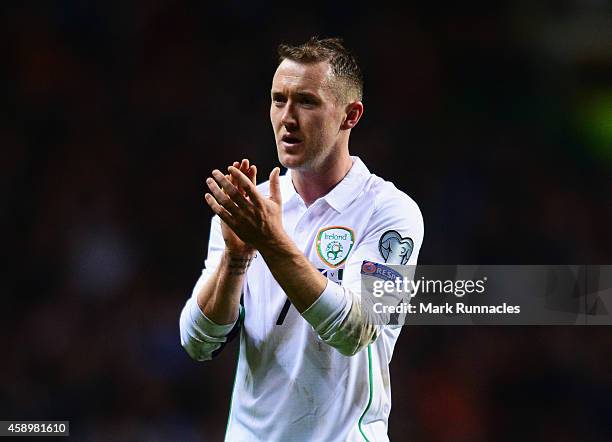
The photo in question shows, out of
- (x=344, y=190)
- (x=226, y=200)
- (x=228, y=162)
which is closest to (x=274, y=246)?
(x=226, y=200)

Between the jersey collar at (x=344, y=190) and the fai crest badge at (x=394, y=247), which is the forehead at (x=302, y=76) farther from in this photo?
the fai crest badge at (x=394, y=247)

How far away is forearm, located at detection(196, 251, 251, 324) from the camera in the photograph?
2.61 m

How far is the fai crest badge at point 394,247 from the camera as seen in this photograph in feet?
9.05

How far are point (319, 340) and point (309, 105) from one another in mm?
800

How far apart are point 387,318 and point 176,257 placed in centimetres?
319

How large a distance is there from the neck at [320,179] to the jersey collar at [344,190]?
0.03 metres

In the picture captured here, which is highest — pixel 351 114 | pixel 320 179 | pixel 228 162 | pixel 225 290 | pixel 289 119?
pixel 228 162

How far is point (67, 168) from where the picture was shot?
5871 millimetres

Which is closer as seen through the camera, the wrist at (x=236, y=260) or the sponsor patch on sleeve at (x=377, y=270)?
the wrist at (x=236, y=260)

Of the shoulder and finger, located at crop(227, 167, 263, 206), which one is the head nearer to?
the shoulder

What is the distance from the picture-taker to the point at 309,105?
286 centimetres

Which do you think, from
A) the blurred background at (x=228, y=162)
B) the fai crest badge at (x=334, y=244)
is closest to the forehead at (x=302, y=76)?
the fai crest badge at (x=334, y=244)

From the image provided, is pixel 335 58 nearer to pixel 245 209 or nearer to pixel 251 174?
pixel 251 174

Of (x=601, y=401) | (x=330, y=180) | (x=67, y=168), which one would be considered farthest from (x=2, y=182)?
(x=601, y=401)
